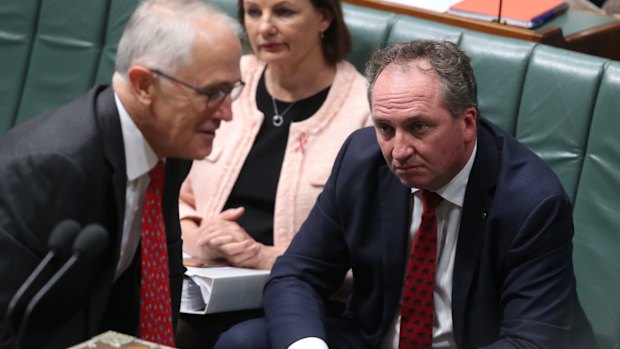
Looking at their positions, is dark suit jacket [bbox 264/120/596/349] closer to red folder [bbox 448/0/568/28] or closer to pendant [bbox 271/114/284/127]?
pendant [bbox 271/114/284/127]

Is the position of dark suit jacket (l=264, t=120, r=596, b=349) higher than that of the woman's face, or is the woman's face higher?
the woman's face

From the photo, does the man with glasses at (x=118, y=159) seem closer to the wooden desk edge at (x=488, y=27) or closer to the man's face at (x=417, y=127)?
the man's face at (x=417, y=127)

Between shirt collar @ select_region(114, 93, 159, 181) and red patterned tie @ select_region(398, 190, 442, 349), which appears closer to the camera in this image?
shirt collar @ select_region(114, 93, 159, 181)

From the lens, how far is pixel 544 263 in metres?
2.50

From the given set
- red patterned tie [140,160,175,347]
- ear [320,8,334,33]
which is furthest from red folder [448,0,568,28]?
red patterned tie [140,160,175,347]

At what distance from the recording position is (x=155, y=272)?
8.32ft

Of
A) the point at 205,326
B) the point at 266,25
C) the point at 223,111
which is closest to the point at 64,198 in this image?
the point at 223,111

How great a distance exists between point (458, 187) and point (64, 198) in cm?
89

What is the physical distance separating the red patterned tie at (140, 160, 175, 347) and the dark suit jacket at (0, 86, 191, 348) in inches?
4.0

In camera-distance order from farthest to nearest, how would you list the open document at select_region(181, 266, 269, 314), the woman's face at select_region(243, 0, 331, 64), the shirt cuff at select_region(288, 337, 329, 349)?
the woman's face at select_region(243, 0, 331, 64), the open document at select_region(181, 266, 269, 314), the shirt cuff at select_region(288, 337, 329, 349)

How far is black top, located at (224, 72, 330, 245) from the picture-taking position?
3.21 meters

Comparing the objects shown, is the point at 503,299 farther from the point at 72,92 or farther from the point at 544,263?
the point at 72,92

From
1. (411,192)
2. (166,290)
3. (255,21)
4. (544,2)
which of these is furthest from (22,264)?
(544,2)

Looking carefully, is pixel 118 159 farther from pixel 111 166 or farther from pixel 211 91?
pixel 211 91
